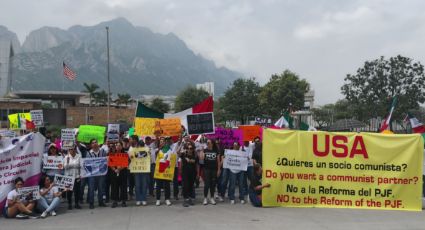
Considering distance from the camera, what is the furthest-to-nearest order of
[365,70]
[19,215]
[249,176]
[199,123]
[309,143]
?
[365,70]
[199,123]
[249,176]
[309,143]
[19,215]

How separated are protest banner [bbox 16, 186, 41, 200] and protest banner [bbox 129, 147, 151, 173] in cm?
248

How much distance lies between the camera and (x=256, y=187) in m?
11.9

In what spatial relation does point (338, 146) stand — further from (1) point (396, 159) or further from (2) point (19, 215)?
(2) point (19, 215)

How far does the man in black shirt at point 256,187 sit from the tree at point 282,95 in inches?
1757

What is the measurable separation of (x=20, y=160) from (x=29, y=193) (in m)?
1.04

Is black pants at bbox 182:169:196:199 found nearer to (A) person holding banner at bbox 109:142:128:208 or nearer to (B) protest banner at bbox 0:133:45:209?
(A) person holding banner at bbox 109:142:128:208

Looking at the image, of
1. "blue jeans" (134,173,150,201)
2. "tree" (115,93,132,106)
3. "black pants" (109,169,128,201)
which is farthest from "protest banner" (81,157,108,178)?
"tree" (115,93,132,106)

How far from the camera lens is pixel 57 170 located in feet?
38.8

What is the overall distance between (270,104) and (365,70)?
16150mm

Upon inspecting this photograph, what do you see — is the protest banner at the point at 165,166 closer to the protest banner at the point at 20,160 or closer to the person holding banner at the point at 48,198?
the person holding banner at the point at 48,198

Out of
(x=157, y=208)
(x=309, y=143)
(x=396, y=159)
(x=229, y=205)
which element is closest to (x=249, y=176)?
(x=229, y=205)

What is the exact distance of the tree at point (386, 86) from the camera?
42.6m

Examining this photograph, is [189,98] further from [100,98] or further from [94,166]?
[94,166]

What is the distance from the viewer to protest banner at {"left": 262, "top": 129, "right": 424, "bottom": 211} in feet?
38.1
